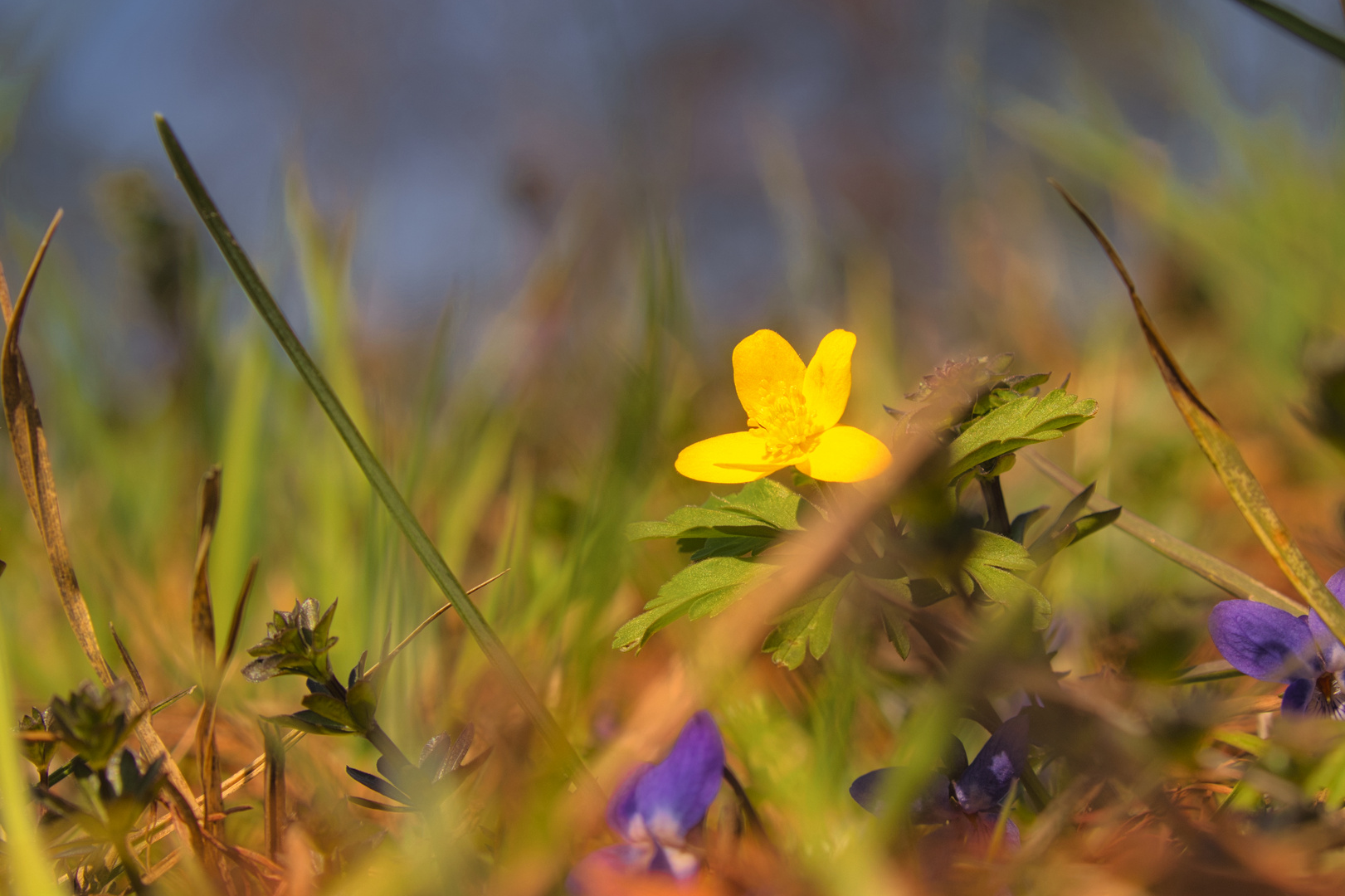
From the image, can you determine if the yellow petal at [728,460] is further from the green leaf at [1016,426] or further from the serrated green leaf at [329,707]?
the serrated green leaf at [329,707]

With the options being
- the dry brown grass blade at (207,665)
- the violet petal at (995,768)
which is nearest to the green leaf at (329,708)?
the dry brown grass blade at (207,665)

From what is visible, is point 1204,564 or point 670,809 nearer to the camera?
point 670,809

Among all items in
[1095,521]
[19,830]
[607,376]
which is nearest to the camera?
[19,830]

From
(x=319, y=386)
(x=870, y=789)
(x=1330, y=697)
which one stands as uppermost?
(x=319, y=386)

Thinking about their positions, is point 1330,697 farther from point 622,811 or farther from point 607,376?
point 607,376

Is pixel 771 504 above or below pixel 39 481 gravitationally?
below

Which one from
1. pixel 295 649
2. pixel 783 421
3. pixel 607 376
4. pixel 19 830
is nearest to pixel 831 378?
pixel 783 421

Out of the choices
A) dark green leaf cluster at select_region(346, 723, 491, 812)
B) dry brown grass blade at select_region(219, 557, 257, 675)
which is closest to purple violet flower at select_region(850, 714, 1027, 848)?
dark green leaf cluster at select_region(346, 723, 491, 812)

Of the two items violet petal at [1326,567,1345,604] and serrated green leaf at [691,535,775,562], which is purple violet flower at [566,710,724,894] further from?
violet petal at [1326,567,1345,604]
